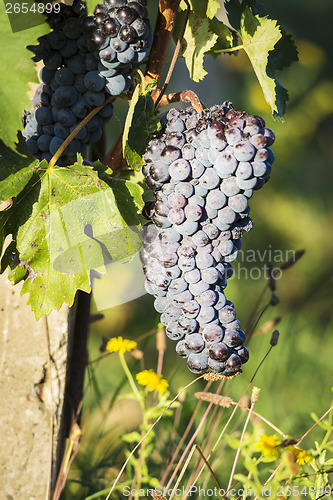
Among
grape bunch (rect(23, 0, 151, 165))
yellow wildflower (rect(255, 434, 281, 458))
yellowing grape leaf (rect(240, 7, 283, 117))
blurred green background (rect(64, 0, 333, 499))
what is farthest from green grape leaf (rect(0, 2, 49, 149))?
blurred green background (rect(64, 0, 333, 499))

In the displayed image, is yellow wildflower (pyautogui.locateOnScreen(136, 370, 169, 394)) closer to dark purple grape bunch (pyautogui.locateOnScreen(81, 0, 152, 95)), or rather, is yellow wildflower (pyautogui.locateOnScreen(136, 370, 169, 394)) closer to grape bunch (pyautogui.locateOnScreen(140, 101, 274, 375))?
grape bunch (pyautogui.locateOnScreen(140, 101, 274, 375))

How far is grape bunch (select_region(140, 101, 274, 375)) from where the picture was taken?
0.53 metres

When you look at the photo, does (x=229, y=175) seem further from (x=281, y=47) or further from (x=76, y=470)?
(x=76, y=470)

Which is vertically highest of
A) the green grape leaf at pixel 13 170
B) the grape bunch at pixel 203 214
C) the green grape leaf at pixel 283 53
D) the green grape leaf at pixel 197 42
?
the green grape leaf at pixel 197 42

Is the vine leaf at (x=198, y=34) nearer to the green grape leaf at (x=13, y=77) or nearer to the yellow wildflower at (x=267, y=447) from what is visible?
the green grape leaf at (x=13, y=77)

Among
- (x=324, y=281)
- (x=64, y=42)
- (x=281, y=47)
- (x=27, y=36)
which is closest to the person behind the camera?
(x=27, y=36)

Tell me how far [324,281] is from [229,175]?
5.29ft

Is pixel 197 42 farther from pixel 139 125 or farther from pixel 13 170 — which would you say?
pixel 13 170

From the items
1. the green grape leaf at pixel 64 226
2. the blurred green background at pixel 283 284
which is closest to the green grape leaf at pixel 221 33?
the green grape leaf at pixel 64 226

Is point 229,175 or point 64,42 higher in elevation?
point 64,42

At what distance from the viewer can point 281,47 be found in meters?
0.77

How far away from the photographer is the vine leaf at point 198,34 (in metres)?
0.64

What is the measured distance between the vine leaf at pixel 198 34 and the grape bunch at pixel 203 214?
0.12 m

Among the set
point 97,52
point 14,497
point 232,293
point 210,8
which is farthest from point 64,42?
point 232,293
